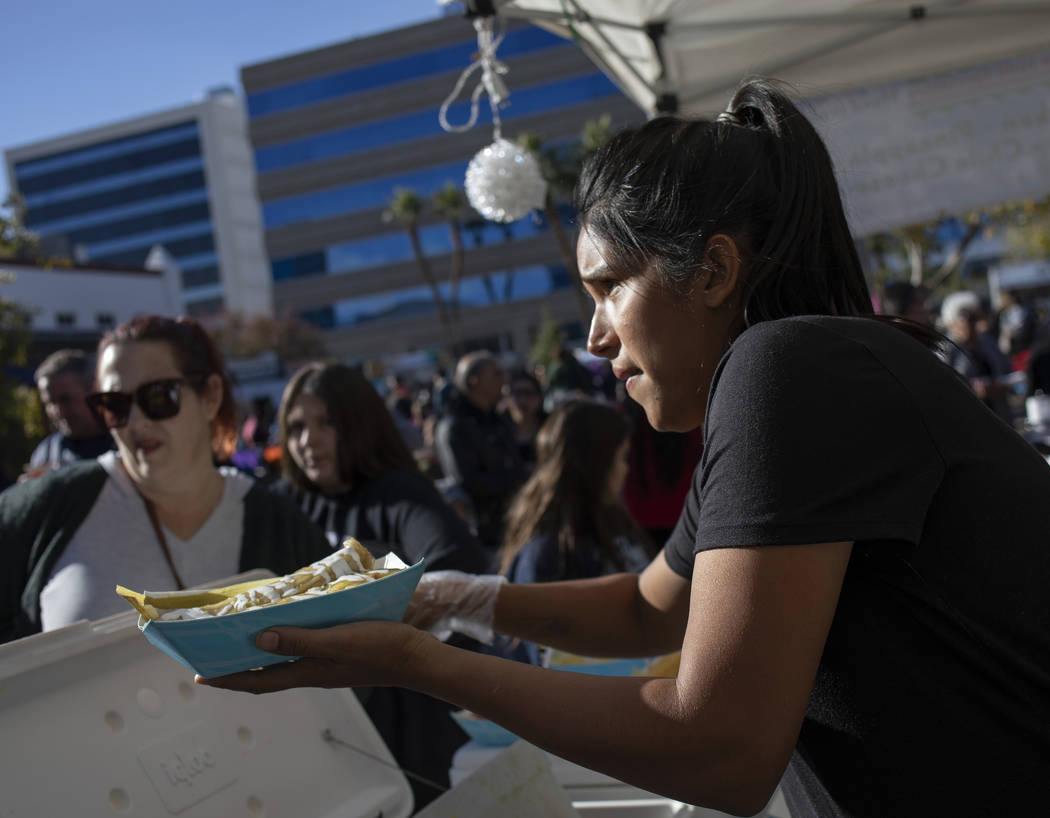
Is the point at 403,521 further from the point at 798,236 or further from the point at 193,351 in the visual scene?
the point at 798,236

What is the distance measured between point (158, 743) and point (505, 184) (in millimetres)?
1850

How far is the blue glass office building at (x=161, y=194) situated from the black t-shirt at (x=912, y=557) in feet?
230

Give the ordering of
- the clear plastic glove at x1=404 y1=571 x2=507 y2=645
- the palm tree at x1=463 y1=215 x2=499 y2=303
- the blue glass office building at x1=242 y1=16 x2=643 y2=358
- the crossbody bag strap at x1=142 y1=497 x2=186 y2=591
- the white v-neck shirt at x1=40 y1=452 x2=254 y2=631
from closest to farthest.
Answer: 1. the clear plastic glove at x1=404 y1=571 x2=507 y2=645
2. the white v-neck shirt at x1=40 y1=452 x2=254 y2=631
3. the crossbody bag strap at x1=142 y1=497 x2=186 y2=591
4. the blue glass office building at x1=242 y1=16 x2=643 y2=358
5. the palm tree at x1=463 y1=215 x2=499 y2=303

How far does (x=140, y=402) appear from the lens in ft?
7.31

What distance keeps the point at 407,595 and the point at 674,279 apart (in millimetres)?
530

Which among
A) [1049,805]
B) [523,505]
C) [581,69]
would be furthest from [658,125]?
[581,69]

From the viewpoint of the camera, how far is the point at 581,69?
41.6 metres

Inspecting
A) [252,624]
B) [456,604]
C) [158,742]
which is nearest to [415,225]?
[456,604]

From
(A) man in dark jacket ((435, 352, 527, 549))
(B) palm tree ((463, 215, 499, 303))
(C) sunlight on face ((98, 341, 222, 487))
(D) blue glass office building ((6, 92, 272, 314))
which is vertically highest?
(D) blue glass office building ((6, 92, 272, 314))

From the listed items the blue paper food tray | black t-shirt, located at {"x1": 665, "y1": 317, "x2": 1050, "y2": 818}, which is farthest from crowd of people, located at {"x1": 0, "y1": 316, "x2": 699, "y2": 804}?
black t-shirt, located at {"x1": 665, "y1": 317, "x2": 1050, "y2": 818}

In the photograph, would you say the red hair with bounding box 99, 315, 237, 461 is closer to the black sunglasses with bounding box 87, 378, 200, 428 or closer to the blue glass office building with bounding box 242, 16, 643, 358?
the black sunglasses with bounding box 87, 378, 200, 428

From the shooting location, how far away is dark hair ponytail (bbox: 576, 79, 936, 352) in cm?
120

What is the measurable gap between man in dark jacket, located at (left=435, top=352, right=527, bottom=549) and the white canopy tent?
9.41ft

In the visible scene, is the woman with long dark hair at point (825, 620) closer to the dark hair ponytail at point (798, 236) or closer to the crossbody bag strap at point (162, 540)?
the dark hair ponytail at point (798, 236)
